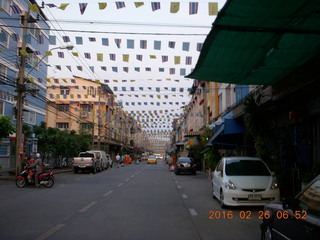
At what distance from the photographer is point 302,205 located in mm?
4445

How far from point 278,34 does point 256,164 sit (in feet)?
15.5

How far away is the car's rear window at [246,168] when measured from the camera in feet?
37.0

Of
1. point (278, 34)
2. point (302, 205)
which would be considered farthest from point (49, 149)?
point (302, 205)

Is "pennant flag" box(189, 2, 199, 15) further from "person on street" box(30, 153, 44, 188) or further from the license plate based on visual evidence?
"person on street" box(30, 153, 44, 188)

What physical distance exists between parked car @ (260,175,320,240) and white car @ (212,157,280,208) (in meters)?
4.91

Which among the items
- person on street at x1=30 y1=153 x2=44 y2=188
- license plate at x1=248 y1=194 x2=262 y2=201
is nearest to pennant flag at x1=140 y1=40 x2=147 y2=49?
person on street at x1=30 y1=153 x2=44 y2=188

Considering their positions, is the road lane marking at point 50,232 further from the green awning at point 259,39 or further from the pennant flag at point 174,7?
the pennant flag at point 174,7

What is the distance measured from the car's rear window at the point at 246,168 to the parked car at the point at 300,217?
6.03 meters

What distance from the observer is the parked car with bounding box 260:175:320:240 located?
13.0ft

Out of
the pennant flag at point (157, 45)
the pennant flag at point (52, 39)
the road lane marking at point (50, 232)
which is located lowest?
the road lane marking at point (50, 232)

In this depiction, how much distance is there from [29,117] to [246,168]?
95.0 feet

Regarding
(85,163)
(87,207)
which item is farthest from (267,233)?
(85,163)

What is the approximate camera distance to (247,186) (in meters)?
10.2

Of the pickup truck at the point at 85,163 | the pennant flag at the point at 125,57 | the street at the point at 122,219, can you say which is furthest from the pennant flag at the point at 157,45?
the pickup truck at the point at 85,163
